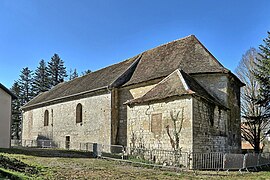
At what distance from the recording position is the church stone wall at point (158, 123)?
15586mm

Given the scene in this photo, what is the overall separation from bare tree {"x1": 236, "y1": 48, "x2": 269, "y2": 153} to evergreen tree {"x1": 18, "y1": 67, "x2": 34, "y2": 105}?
44.2 meters

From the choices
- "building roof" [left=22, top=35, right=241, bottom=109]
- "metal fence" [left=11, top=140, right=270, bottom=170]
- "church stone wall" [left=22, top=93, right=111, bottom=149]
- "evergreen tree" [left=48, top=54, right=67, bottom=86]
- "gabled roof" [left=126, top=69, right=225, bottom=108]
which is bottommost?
"metal fence" [left=11, top=140, right=270, bottom=170]

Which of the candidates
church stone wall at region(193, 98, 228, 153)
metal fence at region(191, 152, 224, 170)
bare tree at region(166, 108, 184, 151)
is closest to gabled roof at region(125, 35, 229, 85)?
church stone wall at region(193, 98, 228, 153)

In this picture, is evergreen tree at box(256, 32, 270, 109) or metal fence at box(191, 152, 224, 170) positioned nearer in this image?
metal fence at box(191, 152, 224, 170)

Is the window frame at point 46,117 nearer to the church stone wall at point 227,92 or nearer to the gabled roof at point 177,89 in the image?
the gabled roof at point 177,89

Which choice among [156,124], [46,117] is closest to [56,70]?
[46,117]

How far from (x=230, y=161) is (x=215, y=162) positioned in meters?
0.80

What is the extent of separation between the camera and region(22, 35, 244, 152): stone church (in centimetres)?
1605

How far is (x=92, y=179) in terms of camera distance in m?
10.0

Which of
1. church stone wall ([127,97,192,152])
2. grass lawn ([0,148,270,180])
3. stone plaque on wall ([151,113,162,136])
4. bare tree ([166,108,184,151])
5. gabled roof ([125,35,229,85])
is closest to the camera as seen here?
grass lawn ([0,148,270,180])

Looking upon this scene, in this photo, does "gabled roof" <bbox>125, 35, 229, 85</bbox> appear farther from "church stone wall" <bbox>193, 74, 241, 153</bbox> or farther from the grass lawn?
the grass lawn

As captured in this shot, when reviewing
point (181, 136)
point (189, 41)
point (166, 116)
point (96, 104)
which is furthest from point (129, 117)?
point (189, 41)

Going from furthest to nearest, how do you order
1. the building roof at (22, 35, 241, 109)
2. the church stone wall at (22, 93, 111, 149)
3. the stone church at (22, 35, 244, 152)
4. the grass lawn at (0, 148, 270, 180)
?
the church stone wall at (22, 93, 111, 149) < the building roof at (22, 35, 241, 109) < the stone church at (22, 35, 244, 152) < the grass lawn at (0, 148, 270, 180)

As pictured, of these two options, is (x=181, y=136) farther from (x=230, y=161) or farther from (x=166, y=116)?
(x=230, y=161)
